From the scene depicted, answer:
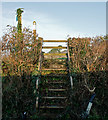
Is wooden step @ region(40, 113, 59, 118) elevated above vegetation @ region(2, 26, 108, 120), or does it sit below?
below

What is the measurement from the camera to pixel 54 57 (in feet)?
27.8

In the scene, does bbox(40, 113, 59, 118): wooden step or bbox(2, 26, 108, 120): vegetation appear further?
bbox(2, 26, 108, 120): vegetation

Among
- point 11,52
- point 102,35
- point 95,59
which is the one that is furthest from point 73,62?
point 11,52

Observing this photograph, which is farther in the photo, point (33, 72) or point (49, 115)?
point (33, 72)

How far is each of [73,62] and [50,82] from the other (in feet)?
4.31

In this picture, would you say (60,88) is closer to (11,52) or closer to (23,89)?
(23,89)

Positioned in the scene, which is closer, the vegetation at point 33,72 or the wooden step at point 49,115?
the wooden step at point 49,115

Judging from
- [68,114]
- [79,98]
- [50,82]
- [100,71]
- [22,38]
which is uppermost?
[22,38]

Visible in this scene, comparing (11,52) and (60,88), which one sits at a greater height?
(11,52)

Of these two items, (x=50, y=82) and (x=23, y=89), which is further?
(x=50, y=82)

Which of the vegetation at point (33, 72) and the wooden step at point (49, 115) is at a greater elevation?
the vegetation at point (33, 72)

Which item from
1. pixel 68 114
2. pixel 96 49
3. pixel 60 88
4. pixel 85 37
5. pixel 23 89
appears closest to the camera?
pixel 68 114

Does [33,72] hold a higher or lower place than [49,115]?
higher

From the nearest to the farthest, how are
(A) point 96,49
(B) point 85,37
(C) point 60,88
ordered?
(C) point 60,88 → (A) point 96,49 → (B) point 85,37
